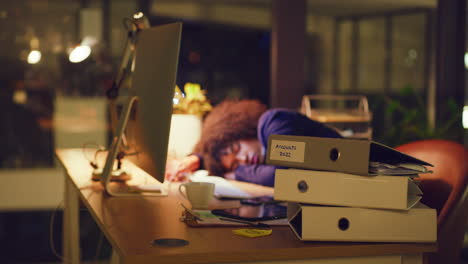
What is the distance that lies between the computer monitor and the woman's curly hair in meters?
0.48

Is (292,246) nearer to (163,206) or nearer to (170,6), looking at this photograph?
(163,206)

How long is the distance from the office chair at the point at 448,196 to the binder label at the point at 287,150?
0.59 m

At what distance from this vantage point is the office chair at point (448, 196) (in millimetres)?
1680

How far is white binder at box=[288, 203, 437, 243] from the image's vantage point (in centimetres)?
129

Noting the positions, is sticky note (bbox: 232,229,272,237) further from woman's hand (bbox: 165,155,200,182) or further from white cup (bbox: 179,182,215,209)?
woman's hand (bbox: 165,155,200,182)

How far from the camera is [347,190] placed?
1288 millimetres

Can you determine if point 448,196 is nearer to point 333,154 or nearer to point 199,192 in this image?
point 333,154

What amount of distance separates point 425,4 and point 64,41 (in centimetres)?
543

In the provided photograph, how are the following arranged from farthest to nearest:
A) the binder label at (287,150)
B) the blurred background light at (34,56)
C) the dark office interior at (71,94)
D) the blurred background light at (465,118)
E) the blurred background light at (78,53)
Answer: the blurred background light at (465,118), the blurred background light at (34,56), the dark office interior at (71,94), the blurred background light at (78,53), the binder label at (287,150)

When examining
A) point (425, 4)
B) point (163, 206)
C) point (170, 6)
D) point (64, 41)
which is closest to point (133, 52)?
point (163, 206)

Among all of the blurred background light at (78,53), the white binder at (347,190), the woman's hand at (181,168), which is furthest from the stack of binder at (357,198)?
the blurred background light at (78,53)

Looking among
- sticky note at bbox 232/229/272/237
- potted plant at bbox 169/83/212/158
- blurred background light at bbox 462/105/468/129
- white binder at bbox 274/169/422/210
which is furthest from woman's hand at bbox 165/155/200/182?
blurred background light at bbox 462/105/468/129

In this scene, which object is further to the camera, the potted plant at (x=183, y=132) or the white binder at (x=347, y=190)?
the potted plant at (x=183, y=132)

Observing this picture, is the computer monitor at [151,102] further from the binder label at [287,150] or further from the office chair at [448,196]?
the office chair at [448,196]
